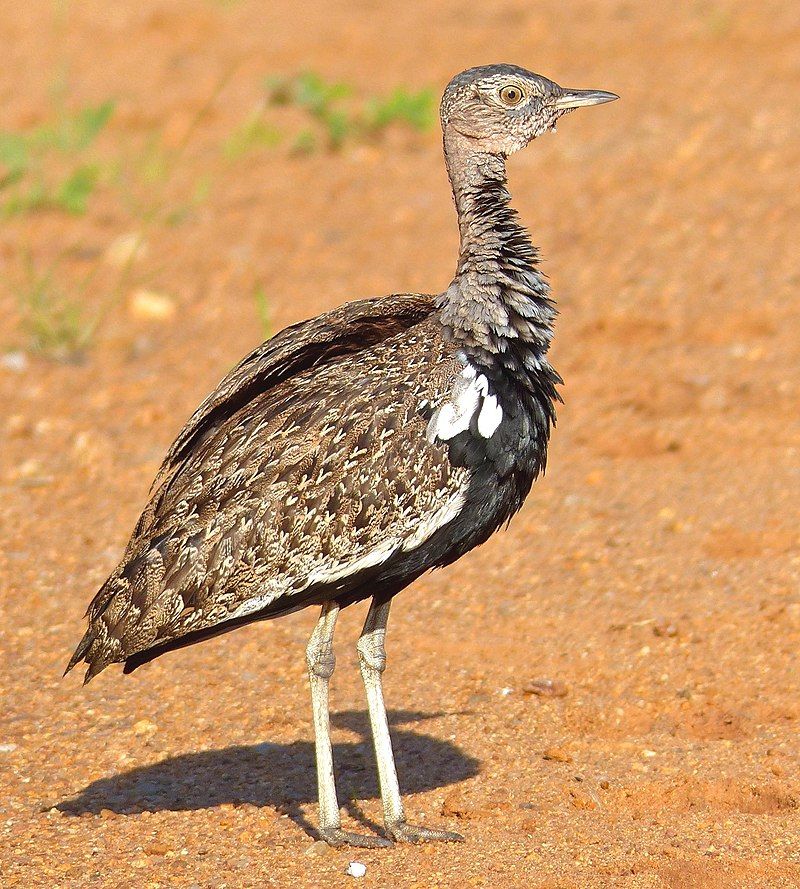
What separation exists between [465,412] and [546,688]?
67.8 inches

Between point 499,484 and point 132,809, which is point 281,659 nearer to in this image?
point 132,809

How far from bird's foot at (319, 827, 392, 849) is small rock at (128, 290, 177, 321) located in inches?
252

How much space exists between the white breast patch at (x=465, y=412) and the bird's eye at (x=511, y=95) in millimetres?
1184

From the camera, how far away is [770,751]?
572cm

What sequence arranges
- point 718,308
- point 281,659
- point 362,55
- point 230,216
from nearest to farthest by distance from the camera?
point 281,659
point 718,308
point 230,216
point 362,55

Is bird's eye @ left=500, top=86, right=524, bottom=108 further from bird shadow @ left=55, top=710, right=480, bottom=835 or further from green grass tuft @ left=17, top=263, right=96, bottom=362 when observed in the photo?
green grass tuft @ left=17, top=263, right=96, bottom=362

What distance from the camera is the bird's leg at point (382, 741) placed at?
17.2 ft

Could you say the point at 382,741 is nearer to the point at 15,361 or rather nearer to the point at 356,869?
the point at 356,869

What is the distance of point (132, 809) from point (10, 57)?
13.3 m

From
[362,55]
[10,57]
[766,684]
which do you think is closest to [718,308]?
[766,684]

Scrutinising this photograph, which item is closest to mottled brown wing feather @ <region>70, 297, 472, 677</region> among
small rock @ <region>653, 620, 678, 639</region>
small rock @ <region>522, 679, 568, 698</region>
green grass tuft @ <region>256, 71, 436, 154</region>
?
small rock @ <region>522, 679, 568, 698</region>

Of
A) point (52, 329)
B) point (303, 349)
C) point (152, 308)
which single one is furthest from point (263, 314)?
point (303, 349)

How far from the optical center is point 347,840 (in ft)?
17.1

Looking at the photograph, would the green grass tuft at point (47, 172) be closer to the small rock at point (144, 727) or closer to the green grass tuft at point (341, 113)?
the green grass tuft at point (341, 113)
